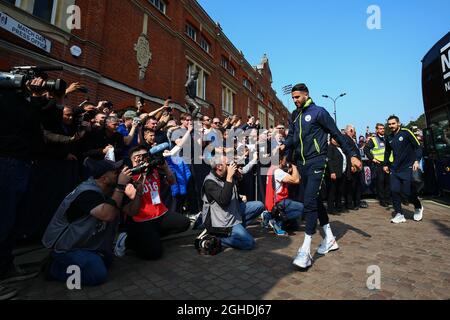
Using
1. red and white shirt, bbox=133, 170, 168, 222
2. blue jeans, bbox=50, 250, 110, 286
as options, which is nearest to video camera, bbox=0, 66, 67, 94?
red and white shirt, bbox=133, 170, 168, 222

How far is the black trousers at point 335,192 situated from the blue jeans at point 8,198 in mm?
6067

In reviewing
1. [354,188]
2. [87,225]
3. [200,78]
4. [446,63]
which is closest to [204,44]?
[200,78]

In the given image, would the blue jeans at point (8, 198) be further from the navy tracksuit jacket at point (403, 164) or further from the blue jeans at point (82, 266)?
the navy tracksuit jacket at point (403, 164)

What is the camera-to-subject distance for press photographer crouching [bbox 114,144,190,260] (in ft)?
10.8

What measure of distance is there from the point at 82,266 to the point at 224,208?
6.51 ft

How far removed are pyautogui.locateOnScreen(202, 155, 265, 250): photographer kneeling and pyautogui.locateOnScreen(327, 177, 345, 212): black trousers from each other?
10.8 feet

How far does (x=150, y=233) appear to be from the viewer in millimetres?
3414

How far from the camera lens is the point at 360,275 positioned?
275 cm

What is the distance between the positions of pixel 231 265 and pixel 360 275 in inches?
57.6

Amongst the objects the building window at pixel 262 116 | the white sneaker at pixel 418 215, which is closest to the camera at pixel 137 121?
the white sneaker at pixel 418 215

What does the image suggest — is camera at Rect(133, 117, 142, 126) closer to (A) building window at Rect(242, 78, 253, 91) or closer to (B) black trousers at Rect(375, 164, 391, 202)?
(B) black trousers at Rect(375, 164, 391, 202)

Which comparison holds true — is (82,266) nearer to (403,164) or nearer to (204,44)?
(403,164)

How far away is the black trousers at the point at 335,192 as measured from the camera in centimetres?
628

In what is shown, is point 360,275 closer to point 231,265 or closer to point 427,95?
point 231,265
